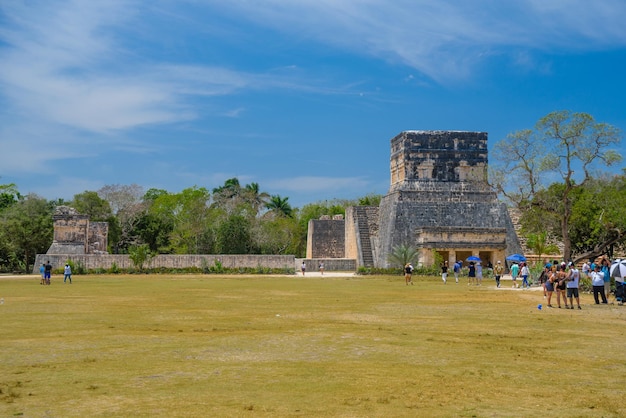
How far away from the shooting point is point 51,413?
5559 millimetres

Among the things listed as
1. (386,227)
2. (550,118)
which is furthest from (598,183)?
(386,227)

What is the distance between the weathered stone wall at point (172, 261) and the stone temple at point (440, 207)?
558 cm

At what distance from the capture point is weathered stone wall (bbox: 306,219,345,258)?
4734cm

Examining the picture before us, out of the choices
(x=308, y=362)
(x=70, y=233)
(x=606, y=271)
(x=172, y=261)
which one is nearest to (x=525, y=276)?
(x=606, y=271)

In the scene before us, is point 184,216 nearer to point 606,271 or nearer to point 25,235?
point 25,235

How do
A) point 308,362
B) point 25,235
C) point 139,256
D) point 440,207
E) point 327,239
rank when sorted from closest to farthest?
point 308,362 → point 139,256 → point 440,207 → point 25,235 → point 327,239

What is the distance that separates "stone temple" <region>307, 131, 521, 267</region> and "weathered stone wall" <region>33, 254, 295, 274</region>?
5.58m

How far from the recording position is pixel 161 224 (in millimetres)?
54281

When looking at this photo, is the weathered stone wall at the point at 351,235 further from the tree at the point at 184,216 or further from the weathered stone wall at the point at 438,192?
the tree at the point at 184,216

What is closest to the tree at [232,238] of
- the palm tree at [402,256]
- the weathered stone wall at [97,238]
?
the weathered stone wall at [97,238]

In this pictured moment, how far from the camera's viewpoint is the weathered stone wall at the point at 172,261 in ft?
125

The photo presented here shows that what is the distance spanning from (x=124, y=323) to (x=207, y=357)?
4226mm

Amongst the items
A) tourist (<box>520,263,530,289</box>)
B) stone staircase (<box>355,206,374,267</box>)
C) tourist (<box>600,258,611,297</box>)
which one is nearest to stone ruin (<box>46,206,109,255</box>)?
stone staircase (<box>355,206,374,267</box>)

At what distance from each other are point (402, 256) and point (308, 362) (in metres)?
27.3
